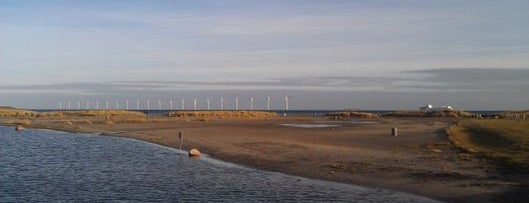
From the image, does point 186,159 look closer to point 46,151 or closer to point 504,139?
point 46,151

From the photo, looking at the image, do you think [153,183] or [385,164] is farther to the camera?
[385,164]

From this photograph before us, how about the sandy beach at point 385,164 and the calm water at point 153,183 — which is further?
the sandy beach at point 385,164

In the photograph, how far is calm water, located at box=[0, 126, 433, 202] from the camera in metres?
23.3

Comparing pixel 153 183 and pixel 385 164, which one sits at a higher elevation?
pixel 385 164

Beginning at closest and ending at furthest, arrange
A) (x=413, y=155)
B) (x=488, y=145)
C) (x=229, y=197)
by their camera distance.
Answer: (x=229, y=197) < (x=413, y=155) < (x=488, y=145)

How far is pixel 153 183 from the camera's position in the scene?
2750 centimetres

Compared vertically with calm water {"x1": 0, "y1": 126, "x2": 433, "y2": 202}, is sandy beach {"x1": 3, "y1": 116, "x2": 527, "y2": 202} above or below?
above

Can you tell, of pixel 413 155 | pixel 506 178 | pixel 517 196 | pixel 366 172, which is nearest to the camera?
pixel 517 196

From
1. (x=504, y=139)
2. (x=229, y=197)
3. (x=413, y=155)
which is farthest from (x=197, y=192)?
(x=504, y=139)

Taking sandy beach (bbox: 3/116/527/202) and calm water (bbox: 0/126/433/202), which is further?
sandy beach (bbox: 3/116/527/202)

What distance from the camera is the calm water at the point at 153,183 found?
76.5 feet

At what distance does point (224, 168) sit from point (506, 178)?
47.3ft

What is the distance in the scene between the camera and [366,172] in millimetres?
29625

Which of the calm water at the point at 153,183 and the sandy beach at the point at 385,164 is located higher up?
the sandy beach at the point at 385,164
